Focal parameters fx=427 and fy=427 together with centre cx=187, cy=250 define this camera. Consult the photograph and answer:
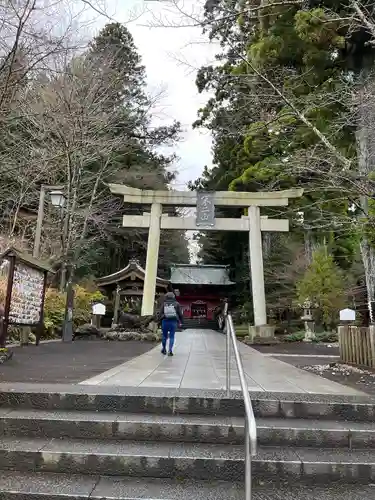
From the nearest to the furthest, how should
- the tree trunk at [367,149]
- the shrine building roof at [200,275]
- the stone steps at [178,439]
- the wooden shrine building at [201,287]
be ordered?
the stone steps at [178,439], the tree trunk at [367,149], the shrine building roof at [200,275], the wooden shrine building at [201,287]

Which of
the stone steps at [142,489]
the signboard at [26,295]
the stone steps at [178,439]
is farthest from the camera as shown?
the signboard at [26,295]

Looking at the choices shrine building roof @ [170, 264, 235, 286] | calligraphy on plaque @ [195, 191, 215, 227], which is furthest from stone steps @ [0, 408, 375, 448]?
shrine building roof @ [170, 264, 235, 286]

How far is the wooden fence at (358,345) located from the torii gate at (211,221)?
866cm

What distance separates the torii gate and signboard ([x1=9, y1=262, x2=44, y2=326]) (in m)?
6.95

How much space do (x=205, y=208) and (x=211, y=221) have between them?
1.82 ft

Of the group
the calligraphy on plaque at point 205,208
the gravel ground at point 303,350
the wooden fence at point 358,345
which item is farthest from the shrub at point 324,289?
the wooden fence at point 358,345

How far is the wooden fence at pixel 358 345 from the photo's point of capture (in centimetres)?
668

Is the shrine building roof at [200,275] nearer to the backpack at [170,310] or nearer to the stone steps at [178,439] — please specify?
the backpack at [170,310]

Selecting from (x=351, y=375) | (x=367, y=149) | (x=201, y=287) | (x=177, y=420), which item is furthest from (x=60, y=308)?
(x=201, y=287)

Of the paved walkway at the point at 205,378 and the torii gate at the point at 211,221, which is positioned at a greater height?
the torii gate at the point at 211,221

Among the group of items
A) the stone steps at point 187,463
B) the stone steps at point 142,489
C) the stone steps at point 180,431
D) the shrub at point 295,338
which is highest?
the shrub at point 295,338

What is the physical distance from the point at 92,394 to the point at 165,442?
2.67 ft

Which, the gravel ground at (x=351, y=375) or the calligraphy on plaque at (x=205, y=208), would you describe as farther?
the calligraphy on plaque at (x=205, y=208)

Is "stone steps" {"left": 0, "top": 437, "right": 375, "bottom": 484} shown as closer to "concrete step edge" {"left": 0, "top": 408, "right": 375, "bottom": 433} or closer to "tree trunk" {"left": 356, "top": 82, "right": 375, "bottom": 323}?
"concrete step edge" {"left": 0, "top": 408, "right": 375, "bottom": 433}
